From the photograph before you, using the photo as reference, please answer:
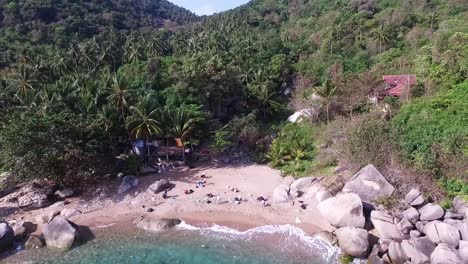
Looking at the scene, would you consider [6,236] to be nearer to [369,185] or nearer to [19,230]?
[19,230]

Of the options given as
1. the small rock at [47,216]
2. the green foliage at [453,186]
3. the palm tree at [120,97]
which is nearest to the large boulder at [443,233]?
the green foliage at [453,186]

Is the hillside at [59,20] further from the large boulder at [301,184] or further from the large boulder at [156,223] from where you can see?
the large boulder at [301,184]

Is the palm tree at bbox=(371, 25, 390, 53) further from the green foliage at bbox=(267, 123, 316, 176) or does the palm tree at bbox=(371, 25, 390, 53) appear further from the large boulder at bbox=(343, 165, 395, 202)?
the large boulder at bbox=(343, 165, 395, 202)

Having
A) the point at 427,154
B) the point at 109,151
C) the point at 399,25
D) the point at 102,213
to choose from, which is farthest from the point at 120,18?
the point at 427,154

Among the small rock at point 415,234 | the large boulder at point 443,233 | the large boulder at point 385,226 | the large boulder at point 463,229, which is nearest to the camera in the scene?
the large boulder at point 443,233

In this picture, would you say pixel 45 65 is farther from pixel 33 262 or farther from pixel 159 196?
pixel 33 262

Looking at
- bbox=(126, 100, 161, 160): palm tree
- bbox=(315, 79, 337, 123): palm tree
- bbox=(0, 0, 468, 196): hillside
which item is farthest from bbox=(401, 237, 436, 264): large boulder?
bbox=(126, 100, 161, 160): palm tree

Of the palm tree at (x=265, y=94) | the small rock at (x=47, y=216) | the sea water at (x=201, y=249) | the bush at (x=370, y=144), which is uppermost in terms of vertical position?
the palm tree at (x=265, y=94)

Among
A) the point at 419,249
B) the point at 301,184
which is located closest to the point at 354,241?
the point at 419,249
